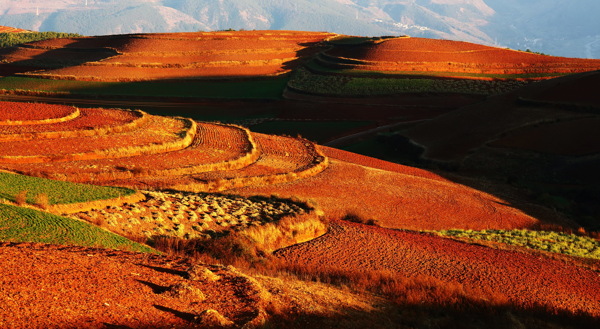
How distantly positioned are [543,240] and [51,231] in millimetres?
16715

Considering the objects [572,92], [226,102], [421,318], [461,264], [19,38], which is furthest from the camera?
[19,38]

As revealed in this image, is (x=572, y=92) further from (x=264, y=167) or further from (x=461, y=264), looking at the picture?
(x=461, y=264)

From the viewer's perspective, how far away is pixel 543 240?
2277cm

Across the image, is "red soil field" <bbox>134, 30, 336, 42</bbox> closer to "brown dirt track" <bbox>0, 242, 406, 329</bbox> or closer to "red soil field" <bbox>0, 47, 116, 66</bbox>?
"red soil field" <bbox>0, 47, 116, 66</bbox>

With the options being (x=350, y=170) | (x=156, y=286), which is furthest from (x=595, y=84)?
(x=156, y=286)

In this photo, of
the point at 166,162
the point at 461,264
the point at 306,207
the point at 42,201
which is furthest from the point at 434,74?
the point at 42,201

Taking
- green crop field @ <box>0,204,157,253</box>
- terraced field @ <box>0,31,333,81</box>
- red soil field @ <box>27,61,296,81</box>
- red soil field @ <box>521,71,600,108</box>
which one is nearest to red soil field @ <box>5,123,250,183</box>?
green crop field @ <box>0,204,157,253</box>

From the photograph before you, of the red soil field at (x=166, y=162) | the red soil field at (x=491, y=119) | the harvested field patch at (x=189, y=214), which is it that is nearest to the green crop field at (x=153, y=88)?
the red soil field at (x=491, y=119)

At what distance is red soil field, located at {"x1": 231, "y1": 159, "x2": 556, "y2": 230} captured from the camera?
2458cm

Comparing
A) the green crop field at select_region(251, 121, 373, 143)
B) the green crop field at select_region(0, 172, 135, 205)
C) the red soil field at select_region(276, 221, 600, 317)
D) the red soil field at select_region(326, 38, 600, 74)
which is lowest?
the green crop field at select_region(251, 121, 373, 143)

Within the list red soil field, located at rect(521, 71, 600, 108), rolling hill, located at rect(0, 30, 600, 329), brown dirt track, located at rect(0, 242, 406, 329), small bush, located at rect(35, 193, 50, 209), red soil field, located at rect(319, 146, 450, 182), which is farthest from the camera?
red soil field, located at rect(521, 71, 600, 108)

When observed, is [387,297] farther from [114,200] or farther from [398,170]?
[398,170]

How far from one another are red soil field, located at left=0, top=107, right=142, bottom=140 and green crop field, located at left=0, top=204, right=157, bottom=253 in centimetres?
1694

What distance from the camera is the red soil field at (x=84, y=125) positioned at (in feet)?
97.8
